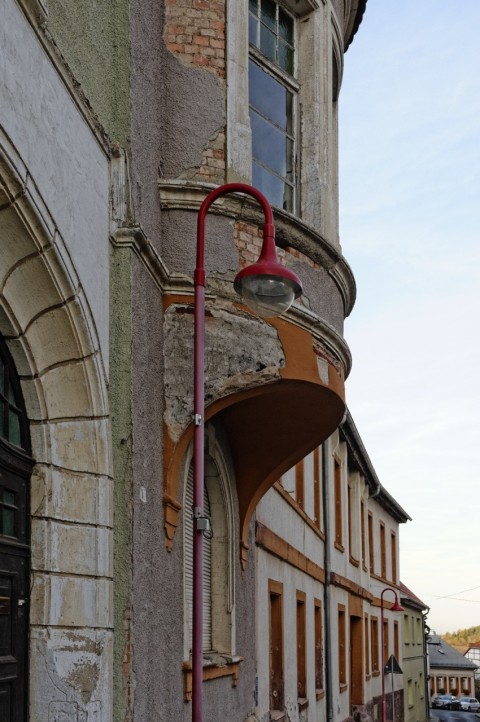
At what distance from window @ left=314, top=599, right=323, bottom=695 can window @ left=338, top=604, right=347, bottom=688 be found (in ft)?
10.2

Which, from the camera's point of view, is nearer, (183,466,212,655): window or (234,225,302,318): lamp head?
(234,225,302,318): lamp head

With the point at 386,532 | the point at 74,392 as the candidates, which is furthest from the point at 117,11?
the point at 386,532

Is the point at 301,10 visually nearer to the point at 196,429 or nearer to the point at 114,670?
the point at 196,429

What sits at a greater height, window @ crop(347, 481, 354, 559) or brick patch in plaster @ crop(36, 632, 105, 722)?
window @ crop(347, 481, 354, 559)

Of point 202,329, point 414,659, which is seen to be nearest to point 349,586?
point 202,329

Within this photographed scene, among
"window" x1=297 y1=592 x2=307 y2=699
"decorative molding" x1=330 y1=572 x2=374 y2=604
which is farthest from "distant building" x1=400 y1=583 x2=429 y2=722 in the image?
"window" x1=297 y1=592 x2=307 y2=699

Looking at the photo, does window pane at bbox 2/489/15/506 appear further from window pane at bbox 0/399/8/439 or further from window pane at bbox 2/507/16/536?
window pane at bbox 0/399/8/439

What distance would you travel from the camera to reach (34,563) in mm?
7027

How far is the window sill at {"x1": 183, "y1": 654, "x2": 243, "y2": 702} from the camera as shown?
29.9 feet

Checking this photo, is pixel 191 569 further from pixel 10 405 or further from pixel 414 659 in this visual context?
pixel 414 659

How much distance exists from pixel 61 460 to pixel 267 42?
5192 millimetres

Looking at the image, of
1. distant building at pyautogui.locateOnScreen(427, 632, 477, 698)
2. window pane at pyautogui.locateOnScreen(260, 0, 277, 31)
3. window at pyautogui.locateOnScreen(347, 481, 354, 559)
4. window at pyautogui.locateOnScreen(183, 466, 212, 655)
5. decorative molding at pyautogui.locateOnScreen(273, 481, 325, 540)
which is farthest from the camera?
distant building at pyautogui.locateOnScreen(427, 632, 477, 698)

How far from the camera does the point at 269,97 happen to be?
1079 cm

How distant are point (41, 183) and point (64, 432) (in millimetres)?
1561
